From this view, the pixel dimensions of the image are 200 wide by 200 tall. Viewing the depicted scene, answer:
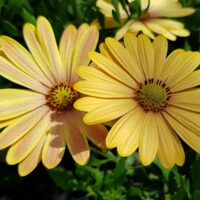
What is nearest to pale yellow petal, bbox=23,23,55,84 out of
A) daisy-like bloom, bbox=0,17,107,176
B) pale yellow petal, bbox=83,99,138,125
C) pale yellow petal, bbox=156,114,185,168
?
daisy-like bloom, bbox=0,17,107,176

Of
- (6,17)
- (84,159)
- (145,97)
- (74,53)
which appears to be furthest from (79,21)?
(84,159)

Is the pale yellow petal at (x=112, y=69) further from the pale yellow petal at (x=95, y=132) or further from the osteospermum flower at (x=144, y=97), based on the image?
the pale yellow petal at (x=95, y=132)

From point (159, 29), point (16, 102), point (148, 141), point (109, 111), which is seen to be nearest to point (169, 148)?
point (148, 141)

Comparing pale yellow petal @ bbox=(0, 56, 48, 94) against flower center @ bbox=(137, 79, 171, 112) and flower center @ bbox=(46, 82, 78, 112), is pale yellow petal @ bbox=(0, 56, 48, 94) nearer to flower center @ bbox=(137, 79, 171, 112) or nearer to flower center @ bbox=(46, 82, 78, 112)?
flower center @ bbox=(46, 82, 78, 112)

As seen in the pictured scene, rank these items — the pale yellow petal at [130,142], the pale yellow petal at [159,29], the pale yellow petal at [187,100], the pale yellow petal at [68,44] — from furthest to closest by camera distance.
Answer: the pale yellow petal at [159,29] → the pale yellow petal at [68,44] → the pale yellow petal at [187,100] → the pale yellow petal at [130,142]

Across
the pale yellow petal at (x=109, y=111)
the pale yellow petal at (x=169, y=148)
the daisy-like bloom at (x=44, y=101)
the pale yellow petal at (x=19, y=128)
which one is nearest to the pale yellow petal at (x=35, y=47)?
the daisy-like bloom at (x=44, y=101)

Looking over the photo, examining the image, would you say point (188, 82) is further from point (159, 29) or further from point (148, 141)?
point (159, 29)
